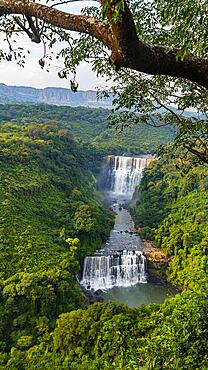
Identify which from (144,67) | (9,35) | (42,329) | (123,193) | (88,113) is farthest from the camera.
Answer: (88,113)

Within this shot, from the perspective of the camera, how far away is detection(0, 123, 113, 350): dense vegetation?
40.9 feet

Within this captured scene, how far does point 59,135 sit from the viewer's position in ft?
101

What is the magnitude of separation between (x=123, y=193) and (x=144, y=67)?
3170cm

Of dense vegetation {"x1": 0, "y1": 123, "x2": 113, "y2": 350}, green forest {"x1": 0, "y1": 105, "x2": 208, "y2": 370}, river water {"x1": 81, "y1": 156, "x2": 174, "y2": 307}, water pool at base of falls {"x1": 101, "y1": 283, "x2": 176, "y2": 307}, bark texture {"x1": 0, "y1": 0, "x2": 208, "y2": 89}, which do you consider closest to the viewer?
bark texture {"x1": 0, "y1": 0, "x2": 208, "y2": 89}

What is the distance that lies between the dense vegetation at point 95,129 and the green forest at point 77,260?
20.2 ft

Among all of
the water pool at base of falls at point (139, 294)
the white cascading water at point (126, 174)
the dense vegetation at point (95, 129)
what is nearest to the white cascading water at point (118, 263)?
the water pool at base of falls at point (139, 294)

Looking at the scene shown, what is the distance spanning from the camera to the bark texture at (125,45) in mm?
2049

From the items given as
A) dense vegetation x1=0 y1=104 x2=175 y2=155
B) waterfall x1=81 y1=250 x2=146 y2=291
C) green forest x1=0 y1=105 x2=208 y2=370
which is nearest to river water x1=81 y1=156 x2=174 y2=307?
waterfall x1=81 y1=250 x2=146 y2=291

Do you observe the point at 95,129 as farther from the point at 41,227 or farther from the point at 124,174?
the point at 41,227

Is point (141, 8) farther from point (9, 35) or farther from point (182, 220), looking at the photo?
point (182, 220)

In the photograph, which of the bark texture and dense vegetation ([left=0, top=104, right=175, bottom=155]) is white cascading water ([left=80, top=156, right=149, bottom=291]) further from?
the bark texture

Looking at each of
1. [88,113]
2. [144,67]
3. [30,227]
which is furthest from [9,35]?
[88,113]

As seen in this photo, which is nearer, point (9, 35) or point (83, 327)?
point (9, 35)

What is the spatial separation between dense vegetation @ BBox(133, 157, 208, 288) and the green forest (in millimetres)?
68
